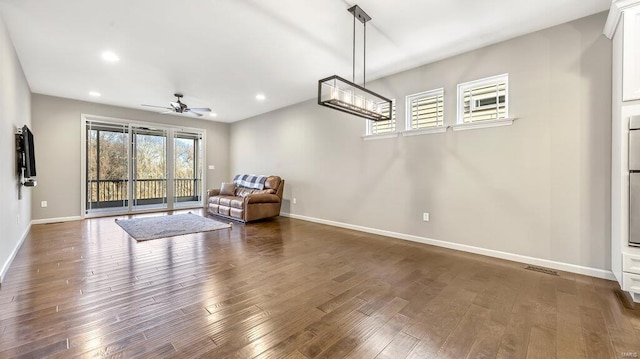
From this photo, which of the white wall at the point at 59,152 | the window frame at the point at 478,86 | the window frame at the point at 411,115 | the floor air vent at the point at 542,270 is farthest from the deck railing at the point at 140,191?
the floor air vent at the point at 542,270

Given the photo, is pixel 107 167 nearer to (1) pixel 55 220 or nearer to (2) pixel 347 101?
(1) pixel 55 220

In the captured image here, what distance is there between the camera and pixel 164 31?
3.22 meters

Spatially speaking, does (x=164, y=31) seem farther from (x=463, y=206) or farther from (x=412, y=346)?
(x=463, y=206)

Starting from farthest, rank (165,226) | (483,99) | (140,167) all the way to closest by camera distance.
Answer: (140,167)
(165,226)
(483,99)

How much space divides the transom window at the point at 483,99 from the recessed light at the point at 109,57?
5.01m

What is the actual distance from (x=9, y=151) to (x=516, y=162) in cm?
636

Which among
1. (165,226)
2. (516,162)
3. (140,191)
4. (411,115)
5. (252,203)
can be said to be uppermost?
(411,115)

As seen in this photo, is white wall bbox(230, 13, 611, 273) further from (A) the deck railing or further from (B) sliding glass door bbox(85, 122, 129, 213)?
(B) sliding glass door bbox(85, 122, 129, 213)

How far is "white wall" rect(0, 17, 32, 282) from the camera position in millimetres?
2863

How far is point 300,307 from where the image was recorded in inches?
85.5

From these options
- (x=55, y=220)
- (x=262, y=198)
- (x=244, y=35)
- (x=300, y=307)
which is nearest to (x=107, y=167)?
(x=55, y=220)

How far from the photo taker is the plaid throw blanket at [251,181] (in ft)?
21.9

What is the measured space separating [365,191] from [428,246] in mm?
1482

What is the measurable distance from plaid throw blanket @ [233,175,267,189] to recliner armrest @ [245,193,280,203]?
20.8 inches
